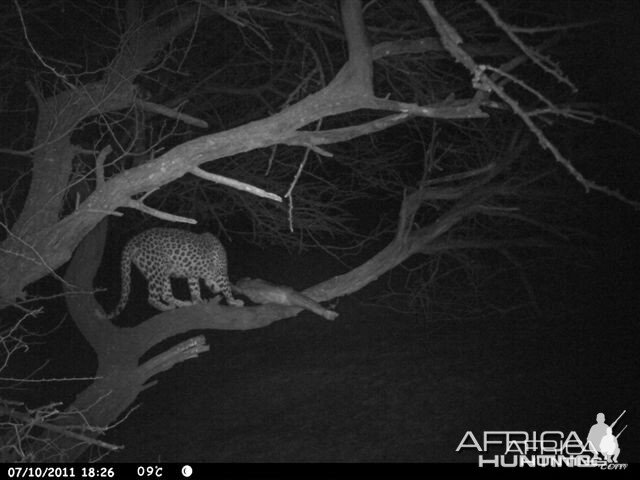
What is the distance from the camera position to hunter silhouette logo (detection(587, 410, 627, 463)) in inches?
204

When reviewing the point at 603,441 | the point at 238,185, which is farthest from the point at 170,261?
the point at 238,185

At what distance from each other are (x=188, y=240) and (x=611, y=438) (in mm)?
5146

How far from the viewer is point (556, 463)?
4988mm

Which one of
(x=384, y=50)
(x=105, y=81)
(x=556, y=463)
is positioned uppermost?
(x=105, y=81)

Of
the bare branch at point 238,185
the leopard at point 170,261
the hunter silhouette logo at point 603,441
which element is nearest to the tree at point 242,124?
the bare branch at point 238,185

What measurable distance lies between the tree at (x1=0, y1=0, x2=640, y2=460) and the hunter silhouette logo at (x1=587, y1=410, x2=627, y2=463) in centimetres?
165

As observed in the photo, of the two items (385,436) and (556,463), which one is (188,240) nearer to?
(385,436)

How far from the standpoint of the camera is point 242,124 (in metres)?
6.33

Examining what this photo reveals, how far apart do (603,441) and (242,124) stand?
403 centimetres

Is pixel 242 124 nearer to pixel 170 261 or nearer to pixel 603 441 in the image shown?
pixel 170 261

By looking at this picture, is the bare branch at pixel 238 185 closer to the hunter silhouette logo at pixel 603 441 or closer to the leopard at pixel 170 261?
the hunter silhouette logo at pixel 603 441

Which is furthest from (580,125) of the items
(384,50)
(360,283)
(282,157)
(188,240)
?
(188,240)

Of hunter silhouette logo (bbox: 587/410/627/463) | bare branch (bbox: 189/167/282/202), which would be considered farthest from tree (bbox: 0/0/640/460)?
hunter silhouette logo (bbox: 587/410/627/463)

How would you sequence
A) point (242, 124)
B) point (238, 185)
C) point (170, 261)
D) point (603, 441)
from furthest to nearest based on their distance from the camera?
1. point (170, 261)
2. point (242, 124)
3. point (603, 441)
4. point (238, 185)
